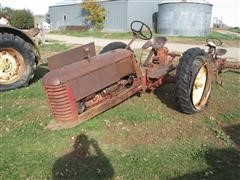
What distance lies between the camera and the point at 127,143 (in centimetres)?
529

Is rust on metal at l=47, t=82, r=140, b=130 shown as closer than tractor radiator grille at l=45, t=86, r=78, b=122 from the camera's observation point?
No

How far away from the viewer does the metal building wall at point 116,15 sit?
33375mm

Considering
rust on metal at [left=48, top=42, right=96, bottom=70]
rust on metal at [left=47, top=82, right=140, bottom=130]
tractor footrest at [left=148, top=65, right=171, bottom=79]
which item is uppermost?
rust on metal at [left=48, top=42, right=96, bottom=70]

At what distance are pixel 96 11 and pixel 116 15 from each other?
91.7 inches

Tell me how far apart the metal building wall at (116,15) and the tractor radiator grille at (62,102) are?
28279mm

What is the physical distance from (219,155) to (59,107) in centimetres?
230

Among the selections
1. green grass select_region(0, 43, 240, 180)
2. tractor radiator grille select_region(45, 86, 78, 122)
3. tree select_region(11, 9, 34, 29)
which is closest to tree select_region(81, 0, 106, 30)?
tree select_region(11, 9, 34, 29)

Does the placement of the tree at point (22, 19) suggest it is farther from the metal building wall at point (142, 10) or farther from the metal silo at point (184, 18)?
the metal silo at point (184, 18)

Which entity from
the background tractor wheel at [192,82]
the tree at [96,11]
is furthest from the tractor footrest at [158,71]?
the tree at [96,11]

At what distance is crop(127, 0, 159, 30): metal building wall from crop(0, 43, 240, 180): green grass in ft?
88.5

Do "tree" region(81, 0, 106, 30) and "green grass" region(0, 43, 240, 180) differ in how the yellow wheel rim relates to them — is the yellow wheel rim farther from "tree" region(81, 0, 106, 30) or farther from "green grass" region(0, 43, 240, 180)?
"tree" region(81, 0, 106, 30)

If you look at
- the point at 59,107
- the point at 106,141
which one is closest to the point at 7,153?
the point at 59,107

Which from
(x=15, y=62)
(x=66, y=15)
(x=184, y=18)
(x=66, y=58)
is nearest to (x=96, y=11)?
(x=66, y=15)

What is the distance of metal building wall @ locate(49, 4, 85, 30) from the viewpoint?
39906 mm
